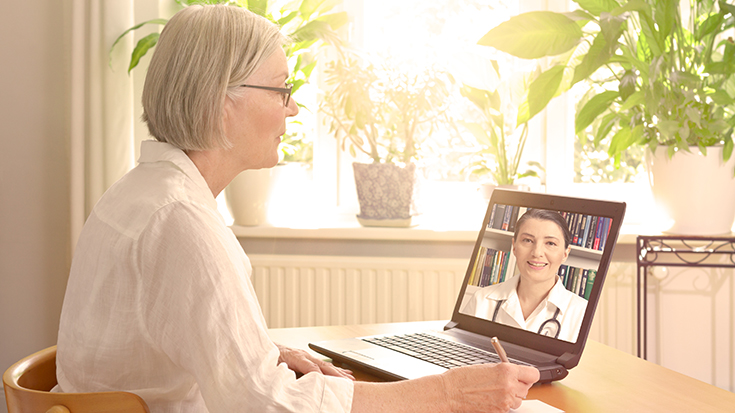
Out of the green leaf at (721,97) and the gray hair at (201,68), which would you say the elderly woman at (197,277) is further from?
the green leaf at (721,97)

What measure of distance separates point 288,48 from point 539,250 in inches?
55.7

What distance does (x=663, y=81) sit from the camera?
7.10 ft

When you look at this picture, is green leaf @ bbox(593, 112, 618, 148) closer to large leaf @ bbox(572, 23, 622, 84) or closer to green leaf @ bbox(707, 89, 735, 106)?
large leaf @ bbox(572, 23, 622, 84)

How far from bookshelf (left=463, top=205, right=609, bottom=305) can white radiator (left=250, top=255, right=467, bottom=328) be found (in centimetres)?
109

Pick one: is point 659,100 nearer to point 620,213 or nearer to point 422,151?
point 422,151

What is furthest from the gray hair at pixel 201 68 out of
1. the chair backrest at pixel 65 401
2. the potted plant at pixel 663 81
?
the potted plant at pixel 663 81

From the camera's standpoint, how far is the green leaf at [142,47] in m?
2.27

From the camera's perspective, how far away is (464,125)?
7.91 ft

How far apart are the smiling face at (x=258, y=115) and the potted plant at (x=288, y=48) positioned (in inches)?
50.5

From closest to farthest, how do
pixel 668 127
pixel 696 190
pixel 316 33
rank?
pixel 668 127 → pixel 696 190 → pixel 316 33

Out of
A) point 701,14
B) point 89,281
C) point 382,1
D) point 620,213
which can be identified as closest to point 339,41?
point 382,1

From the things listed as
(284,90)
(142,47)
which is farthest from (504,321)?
(142,47)

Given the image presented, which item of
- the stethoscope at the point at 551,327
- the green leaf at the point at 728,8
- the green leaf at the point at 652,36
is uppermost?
the green leaf at the point at 728,8

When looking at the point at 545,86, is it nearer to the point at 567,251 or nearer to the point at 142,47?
the point at 567,251
